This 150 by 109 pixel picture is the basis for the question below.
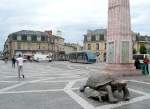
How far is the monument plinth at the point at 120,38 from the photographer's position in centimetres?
2231

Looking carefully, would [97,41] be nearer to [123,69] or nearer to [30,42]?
[30,42]

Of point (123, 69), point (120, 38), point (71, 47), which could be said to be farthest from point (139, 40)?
point (123, 69)

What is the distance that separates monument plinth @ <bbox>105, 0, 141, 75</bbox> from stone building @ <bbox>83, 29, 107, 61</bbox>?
257 feet

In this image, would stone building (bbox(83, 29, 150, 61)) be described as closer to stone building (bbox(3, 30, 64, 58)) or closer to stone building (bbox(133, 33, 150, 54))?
stone building (bbox(133, 33, 150, 54))

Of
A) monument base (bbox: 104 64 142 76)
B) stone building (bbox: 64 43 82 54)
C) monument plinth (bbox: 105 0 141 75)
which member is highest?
stone building (bbox: 64 43 82 54)

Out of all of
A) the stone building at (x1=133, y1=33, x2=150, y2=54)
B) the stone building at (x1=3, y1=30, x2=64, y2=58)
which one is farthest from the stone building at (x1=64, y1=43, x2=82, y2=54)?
the stone building at (x1=133, y1=33, x2=150, y2=54)

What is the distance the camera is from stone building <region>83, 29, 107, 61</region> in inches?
4078

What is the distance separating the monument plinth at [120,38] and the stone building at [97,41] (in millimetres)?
78430

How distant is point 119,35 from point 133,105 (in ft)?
42.8

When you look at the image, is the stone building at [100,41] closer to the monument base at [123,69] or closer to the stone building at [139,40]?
the stone building at [139,40]

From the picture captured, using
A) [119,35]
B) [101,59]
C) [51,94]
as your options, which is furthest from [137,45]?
[51,94]

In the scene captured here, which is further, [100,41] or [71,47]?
[71,47]

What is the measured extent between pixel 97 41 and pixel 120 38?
8323cm

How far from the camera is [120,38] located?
73.6ft
